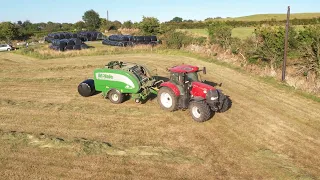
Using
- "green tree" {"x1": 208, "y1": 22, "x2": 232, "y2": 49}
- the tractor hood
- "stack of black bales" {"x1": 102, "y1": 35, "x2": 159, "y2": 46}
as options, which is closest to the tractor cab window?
the tractor hood

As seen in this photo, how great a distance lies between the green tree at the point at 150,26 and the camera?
37.3 meters

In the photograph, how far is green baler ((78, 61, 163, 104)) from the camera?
12.1 metres

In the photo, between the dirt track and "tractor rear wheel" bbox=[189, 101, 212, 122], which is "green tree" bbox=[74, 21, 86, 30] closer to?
the dirt track

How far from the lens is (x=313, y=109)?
12109 millimetres

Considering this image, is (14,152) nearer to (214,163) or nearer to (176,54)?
(214,163)

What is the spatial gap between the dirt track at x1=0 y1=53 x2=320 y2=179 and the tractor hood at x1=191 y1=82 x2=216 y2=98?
1021 millimetres

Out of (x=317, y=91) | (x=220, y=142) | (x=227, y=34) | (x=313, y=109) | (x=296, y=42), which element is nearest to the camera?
(x=220, y=142)

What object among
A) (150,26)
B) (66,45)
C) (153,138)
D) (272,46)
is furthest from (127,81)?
(150,26)

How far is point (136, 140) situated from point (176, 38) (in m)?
22.4

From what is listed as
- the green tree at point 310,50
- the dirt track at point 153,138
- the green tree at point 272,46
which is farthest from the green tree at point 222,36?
the dirt track at point 153,138

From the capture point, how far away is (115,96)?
12.8 metres

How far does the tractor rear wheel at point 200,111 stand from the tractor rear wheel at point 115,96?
11.4ft

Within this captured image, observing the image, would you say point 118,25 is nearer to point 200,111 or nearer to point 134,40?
point 134,40

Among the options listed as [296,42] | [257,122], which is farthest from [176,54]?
[257,122]
